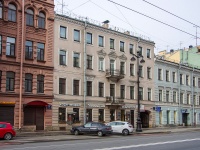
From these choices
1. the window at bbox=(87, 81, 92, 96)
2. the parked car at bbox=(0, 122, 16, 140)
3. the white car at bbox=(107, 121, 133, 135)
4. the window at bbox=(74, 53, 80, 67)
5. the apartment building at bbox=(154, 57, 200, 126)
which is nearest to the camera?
the parked car at bbox=(0, 122, 16, 140)

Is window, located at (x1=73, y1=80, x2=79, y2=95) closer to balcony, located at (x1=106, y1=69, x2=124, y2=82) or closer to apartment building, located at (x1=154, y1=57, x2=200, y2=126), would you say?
→ balcony, located at (x1=106, y1=69, x2=124, y2=82)

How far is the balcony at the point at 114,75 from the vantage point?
42.9 m

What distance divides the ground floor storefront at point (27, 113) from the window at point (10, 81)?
1.04 metres

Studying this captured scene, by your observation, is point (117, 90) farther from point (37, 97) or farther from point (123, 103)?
point (37, 97)

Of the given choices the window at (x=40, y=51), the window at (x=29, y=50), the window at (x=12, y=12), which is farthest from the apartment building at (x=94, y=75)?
the window at (x=12, y=12)

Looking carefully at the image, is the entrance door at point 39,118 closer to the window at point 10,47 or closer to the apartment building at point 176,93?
the window at point 10,47

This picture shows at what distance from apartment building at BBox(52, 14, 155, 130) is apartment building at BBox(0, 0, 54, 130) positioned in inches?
51.0

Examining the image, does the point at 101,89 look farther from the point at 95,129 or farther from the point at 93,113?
the point at 95,129

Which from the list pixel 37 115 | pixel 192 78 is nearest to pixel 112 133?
pixel 37 115

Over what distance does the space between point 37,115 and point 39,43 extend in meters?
7.76

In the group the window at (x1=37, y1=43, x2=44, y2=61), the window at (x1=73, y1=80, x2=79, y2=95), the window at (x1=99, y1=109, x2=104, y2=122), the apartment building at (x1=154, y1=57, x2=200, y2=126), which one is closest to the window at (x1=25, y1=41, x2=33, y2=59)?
the window at (x1=37, y1=43, x2=44, y2=61)

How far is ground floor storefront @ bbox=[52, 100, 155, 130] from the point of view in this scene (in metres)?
36.8

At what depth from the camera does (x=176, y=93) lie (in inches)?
2224

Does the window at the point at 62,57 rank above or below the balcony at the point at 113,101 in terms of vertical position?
above
